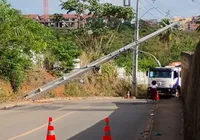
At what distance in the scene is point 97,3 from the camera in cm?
5403

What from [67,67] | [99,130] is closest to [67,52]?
[67,67]

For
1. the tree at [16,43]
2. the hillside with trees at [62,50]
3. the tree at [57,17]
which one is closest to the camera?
the tree at [16,43]

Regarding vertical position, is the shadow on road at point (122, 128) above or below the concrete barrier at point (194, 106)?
below

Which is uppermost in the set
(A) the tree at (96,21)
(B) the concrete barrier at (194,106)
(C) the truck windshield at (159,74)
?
(A) the tree at (96,21)

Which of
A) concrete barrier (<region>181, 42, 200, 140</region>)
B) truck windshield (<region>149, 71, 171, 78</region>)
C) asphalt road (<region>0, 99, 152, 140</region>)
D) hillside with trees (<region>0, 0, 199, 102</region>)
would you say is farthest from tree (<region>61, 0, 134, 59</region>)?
concrete barrier (<region>181, 42, 200, 140</region>)

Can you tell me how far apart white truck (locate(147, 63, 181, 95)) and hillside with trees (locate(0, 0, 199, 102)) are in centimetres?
758

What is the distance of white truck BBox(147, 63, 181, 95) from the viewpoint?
39.3 m

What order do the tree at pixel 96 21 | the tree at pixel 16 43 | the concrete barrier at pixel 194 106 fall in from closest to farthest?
the concrete barrier at pixel 194 106
the tree at pixel 16 43
the tree at pixel 96 21

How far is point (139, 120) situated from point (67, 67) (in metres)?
25.7

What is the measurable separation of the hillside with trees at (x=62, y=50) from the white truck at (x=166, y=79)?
24.9 feet

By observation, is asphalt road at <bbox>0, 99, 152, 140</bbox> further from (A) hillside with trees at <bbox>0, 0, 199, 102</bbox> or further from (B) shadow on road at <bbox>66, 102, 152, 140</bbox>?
(A) hillside with trees at <bbox>0, 0, 199, 102</bbox>

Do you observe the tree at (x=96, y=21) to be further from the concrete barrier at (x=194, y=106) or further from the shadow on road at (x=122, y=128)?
the concrete barrier at (x=194, y=106)

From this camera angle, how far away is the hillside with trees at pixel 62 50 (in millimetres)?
32312

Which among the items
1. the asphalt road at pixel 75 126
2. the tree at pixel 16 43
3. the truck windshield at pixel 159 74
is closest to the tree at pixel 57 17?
the tree at pixel 16 43
